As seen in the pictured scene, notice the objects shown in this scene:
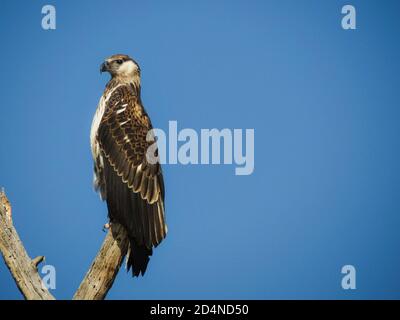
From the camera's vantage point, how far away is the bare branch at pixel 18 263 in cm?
786

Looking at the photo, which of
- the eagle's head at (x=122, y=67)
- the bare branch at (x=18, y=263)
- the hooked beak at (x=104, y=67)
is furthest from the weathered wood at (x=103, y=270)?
the hooked beak at (x=104, y=67)

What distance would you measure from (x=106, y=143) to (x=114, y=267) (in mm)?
1824

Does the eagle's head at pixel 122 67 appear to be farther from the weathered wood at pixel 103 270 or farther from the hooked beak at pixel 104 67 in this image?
the weathered wood at pixel 103 270

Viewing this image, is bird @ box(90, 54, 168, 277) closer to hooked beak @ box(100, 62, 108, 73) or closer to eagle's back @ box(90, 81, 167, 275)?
eagle's back @ box(90, 81, 167, 275)

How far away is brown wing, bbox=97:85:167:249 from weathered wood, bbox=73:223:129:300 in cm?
27

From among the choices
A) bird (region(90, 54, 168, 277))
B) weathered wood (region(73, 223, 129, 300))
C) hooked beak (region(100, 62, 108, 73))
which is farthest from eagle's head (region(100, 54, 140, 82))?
weathered wood (region(73, 223, 129, 300))

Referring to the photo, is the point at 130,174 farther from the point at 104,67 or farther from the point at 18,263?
the point at 104,67

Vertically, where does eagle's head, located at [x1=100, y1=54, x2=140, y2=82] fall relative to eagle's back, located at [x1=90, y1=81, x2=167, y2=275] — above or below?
above

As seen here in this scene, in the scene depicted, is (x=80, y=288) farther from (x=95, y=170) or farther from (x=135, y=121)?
(x=135, y=121)

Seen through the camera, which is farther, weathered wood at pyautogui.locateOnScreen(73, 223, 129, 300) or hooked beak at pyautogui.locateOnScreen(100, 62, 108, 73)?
hooked beak at pyautogui.locateOnScreen(100, 62, 108, 73)

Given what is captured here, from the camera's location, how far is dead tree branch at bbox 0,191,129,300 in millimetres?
7887
